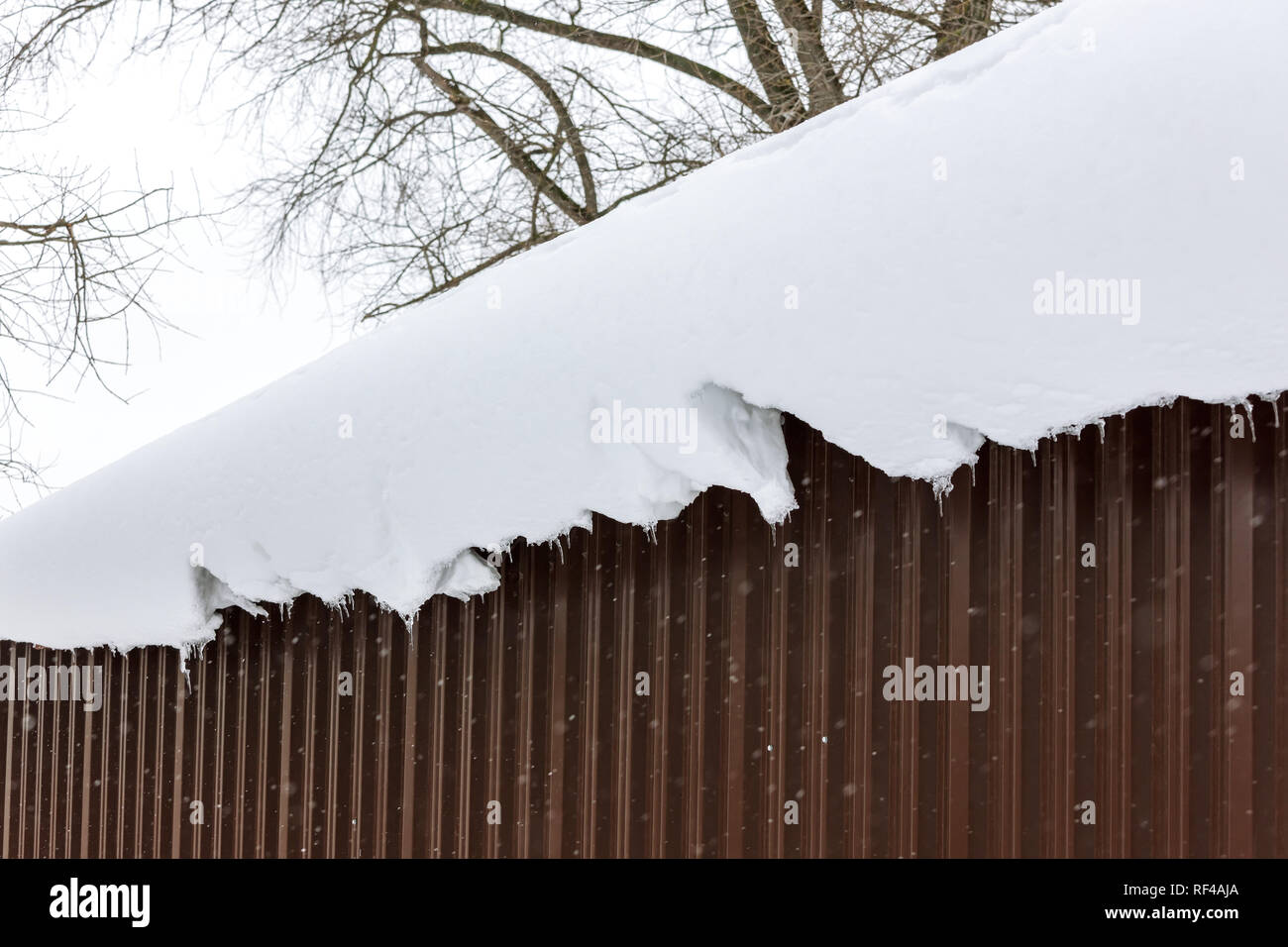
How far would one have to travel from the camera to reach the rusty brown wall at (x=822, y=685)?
9.41 ft

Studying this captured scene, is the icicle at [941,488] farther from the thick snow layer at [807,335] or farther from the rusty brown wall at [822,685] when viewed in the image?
the thick snow layer at [807,335]

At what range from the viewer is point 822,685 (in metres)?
3.07

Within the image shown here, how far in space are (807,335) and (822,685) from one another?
1174 millimetres

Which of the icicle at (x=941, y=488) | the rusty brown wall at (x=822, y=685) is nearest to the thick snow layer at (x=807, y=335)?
the icicle at (x=941, y=488)

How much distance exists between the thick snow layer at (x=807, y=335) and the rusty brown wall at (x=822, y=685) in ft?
0.96

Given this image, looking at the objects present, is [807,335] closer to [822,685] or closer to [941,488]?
[941,488]

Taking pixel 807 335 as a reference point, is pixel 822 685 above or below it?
below

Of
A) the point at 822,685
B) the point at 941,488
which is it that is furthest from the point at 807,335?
the point at 822,685

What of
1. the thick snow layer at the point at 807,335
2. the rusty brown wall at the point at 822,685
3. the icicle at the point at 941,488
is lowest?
the rusty brown wall at the point at 822,685

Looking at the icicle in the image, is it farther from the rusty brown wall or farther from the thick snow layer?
the thick snow layer

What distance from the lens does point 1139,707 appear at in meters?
2.88
